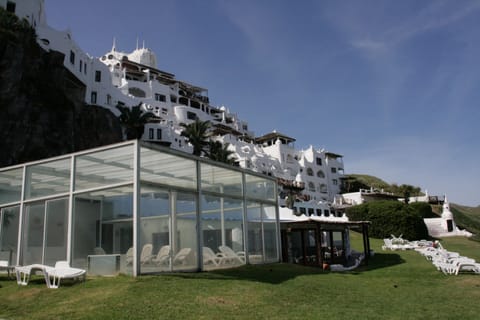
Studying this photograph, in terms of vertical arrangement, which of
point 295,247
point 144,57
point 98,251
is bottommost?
point 295,247

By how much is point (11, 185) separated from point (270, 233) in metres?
10.0

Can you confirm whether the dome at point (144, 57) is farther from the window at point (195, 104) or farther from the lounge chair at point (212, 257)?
the lounge chair at point (212, 257)

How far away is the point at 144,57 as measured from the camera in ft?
274

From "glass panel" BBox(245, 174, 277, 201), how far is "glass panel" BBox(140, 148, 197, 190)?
11.8 feet

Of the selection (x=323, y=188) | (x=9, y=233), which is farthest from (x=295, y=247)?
(x=323, y=188)

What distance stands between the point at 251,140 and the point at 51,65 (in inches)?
1798

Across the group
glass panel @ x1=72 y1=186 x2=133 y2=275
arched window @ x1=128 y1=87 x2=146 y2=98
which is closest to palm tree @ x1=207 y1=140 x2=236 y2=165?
arched window @ x1=128 y1=87 x2=146 y2=98

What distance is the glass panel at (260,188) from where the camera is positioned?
653 inches

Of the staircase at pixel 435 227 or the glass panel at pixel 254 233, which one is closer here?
the glass panel at pixel 254 233

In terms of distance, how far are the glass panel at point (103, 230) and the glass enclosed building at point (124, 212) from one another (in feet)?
0.09

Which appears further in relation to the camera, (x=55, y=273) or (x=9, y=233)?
(x=9, y=233)

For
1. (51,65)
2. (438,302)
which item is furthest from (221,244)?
(51,65)

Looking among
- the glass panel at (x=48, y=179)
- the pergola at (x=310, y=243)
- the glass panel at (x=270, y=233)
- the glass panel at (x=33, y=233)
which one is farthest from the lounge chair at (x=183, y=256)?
the pergola at (x=310, y=243)

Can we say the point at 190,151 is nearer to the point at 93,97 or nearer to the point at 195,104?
the point at 93,97
